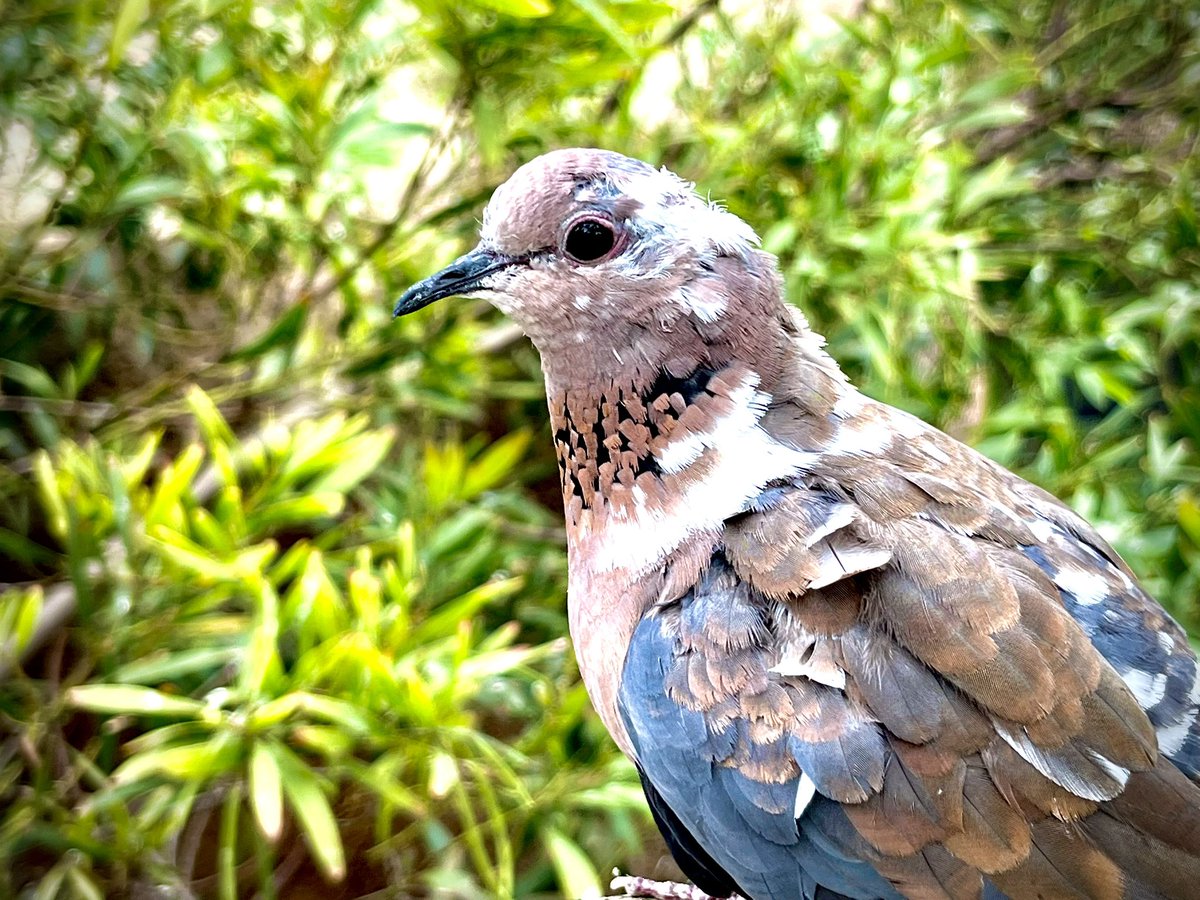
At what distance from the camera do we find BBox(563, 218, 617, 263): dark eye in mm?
870

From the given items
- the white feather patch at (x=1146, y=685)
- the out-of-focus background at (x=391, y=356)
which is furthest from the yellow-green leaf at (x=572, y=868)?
the white feather patch at (x=1146, y=685)

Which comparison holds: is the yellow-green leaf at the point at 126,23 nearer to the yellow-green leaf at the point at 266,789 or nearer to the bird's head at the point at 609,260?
the bird's head at the point at 609,260

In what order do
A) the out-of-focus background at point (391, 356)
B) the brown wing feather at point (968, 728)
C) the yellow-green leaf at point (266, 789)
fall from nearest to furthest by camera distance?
the brown wing feather at point (968, 728)
the yellow-green leaf at point (266, 789)
the out-of-focus background at point (391, 356)

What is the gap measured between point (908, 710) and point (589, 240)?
1.63 feet

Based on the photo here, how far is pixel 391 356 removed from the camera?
1.53 meters

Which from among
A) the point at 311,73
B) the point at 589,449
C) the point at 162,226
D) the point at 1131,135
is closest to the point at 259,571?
the point at 589,449

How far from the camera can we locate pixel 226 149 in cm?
144

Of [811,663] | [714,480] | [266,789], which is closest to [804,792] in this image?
[811,663]

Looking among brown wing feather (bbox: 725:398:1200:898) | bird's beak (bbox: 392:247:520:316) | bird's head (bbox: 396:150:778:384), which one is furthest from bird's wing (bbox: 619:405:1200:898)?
bird's beak (bbox: 392:247:520:316)

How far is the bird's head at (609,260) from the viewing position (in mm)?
866

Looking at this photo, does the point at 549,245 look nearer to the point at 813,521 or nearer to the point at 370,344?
the point at 813,521

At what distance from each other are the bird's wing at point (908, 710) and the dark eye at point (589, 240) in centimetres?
28

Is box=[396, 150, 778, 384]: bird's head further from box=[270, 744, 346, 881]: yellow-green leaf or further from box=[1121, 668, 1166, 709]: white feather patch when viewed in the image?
box=[270, 744, 346, 881]: yellow-green leaf

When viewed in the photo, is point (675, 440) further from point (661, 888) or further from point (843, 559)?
point (661, 888)
